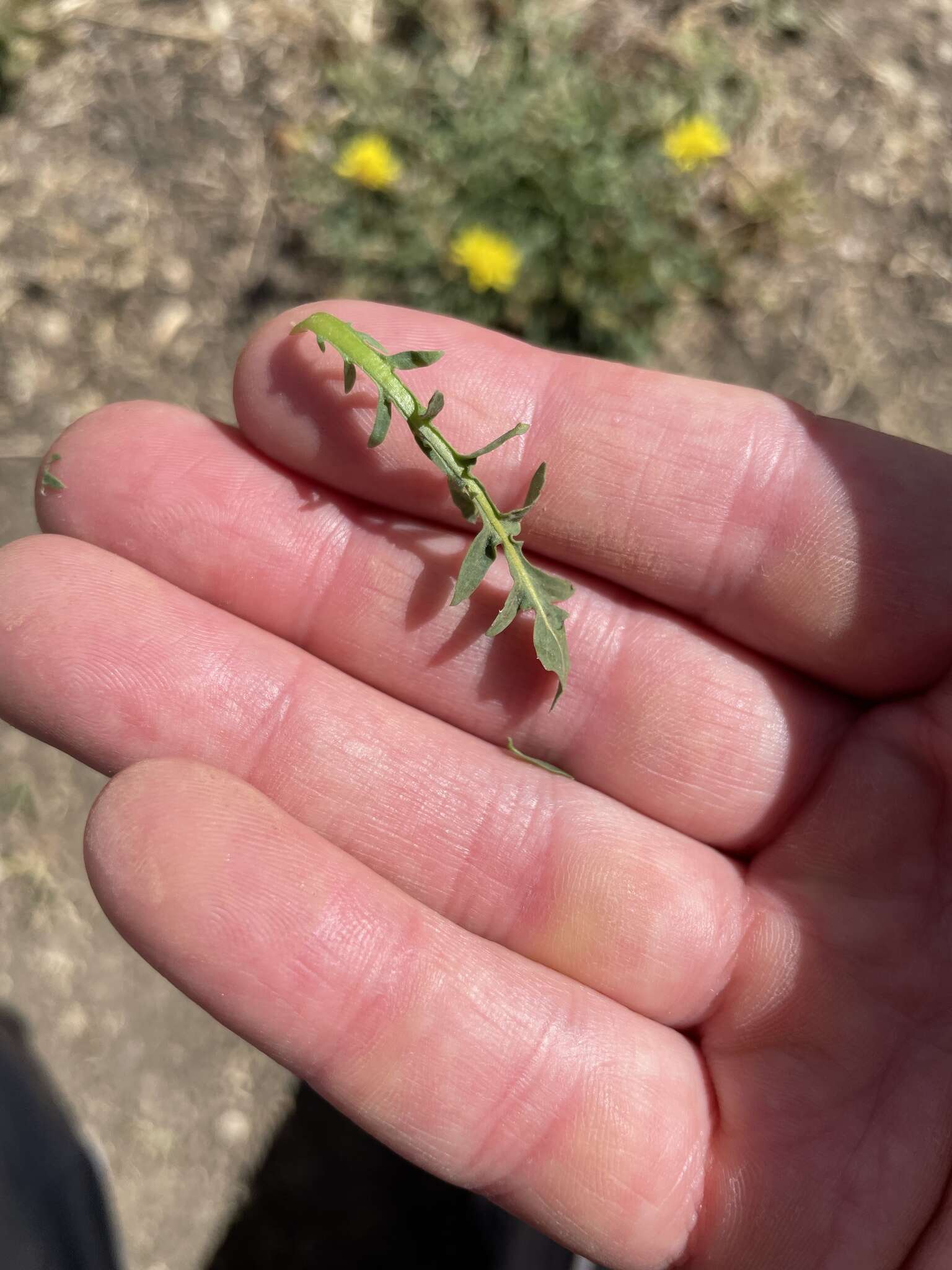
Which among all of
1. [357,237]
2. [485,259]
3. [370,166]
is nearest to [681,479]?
[485,259]

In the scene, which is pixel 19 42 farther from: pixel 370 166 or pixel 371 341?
pixel 371 341

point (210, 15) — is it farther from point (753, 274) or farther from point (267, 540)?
point (267, 540)

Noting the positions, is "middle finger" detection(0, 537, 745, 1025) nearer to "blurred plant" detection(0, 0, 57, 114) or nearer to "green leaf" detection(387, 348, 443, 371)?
"green leaf" detection(387, 348, 443, 371)

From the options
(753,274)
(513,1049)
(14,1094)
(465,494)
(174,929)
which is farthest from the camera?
(753,274)

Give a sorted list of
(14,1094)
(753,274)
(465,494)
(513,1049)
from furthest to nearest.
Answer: (753,274) < (14,1094) < (465,494) < (513,1049)

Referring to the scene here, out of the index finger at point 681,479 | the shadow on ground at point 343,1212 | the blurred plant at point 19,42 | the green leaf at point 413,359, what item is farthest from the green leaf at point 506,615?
the blurred plant at point 19,42

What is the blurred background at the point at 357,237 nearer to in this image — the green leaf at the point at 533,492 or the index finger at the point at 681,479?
the index finger at the point at 681,479

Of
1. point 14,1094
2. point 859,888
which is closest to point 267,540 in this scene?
point 859,888
